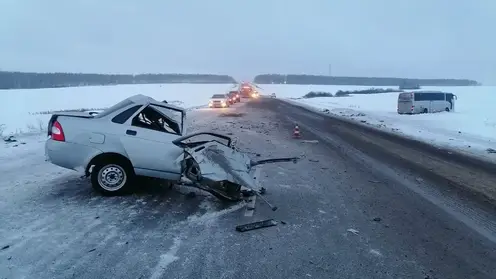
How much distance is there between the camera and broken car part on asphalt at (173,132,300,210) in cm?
657

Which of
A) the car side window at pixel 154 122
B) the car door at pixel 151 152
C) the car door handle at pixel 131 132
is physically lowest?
the car door at pixel 151 152

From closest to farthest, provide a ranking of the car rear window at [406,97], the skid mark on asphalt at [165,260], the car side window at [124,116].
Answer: the skid mark on asphalt at [165,260] → the car side window at [124,116] → the car rear window at [406,97]

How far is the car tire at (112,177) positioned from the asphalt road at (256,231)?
209mm

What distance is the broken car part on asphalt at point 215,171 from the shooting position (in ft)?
21.5

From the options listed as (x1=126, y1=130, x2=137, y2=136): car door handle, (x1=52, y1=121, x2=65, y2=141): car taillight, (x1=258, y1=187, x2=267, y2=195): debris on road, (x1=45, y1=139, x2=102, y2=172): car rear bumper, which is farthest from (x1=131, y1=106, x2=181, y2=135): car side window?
(x1=258, y1=187, x2=267, y2=195): debris on road

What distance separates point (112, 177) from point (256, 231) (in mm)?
3065

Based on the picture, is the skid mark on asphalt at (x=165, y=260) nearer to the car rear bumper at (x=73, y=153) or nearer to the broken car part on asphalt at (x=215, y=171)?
the broken car part on asphalt at (x=215, y=171)

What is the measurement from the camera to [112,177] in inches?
279

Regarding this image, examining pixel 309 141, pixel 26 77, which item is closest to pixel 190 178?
pixel 309 141

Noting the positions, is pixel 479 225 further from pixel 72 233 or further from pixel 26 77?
pixel 26 77

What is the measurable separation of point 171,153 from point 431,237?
4.34m

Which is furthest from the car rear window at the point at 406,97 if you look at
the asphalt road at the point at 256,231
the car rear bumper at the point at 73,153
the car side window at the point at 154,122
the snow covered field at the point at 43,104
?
the car rear bumper at the point at 73,153

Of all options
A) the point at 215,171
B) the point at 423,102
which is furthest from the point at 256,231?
the point at 423,102

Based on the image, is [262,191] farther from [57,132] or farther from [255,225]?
[57,132]
